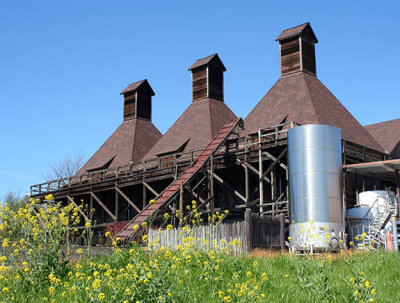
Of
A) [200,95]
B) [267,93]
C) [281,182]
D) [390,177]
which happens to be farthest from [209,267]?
[200,95]

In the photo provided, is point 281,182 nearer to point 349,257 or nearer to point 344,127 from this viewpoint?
point 344,127

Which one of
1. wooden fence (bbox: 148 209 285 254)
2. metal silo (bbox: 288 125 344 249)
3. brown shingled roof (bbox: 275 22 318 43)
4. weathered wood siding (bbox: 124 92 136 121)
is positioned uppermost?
brown shingled roof (bbox: 275 22 318 43)

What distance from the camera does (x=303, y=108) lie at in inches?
1018

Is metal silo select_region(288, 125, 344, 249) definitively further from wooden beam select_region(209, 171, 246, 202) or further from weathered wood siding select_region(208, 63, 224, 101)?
weathered wood siding select_region(208, 63, 224, 101)

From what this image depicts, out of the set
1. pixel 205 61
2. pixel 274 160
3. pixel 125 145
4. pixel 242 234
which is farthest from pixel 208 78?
pixel 242 234

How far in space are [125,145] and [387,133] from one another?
17.6 m

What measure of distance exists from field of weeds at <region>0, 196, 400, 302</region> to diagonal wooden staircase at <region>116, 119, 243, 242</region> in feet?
30.0

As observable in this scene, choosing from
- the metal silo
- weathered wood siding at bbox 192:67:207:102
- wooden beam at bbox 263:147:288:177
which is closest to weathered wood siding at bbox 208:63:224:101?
weathered wood siding at bbox 192:67:207:102

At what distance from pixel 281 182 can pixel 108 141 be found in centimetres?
1840

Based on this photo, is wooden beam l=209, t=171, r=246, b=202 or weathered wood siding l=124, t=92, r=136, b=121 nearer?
wooden beam l=209, t=171, r=246, b=202

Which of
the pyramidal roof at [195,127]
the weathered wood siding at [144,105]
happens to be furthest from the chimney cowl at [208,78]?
the weathered wood siding at [144,105]

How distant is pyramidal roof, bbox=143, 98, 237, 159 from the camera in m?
30.5

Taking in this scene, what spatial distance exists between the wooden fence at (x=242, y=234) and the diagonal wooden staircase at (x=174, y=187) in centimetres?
277

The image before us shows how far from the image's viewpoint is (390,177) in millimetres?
25547
